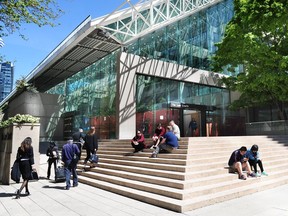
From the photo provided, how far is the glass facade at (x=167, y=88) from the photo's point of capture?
20797 millimetres

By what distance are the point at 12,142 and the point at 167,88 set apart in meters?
13.5

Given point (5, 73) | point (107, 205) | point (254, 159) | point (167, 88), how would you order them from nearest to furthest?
point (107, 205), point (254, 159), point (5, 73), point (167, 88)

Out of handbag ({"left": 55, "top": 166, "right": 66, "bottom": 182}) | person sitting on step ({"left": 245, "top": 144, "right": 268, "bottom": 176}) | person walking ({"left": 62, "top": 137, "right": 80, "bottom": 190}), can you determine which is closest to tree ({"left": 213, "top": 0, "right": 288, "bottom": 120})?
person sitting on step ({"left": 245, "top": 144, "right": 268, "bottom": 176})

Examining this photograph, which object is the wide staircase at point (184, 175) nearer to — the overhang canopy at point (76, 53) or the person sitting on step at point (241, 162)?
the person sitting on step at point (241, 162)

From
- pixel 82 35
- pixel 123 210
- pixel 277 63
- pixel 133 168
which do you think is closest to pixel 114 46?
pixel 82 35

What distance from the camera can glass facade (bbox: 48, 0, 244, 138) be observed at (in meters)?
20.8

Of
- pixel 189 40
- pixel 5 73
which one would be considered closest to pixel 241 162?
pixel 5 73

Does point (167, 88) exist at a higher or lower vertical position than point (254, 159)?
higher

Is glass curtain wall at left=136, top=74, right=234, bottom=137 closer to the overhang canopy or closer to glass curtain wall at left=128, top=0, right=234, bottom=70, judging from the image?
glass curtain wall at left=128, top=0, right=234, bottom=70

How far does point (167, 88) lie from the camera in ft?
72.0

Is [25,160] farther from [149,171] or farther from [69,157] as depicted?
[149,171]

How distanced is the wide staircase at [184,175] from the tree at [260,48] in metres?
→ 8.39

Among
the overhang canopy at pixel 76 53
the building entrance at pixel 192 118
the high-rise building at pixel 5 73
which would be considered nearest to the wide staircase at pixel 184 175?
the high-rise building at pixel 5 73

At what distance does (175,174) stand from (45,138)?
25159 millimetres
